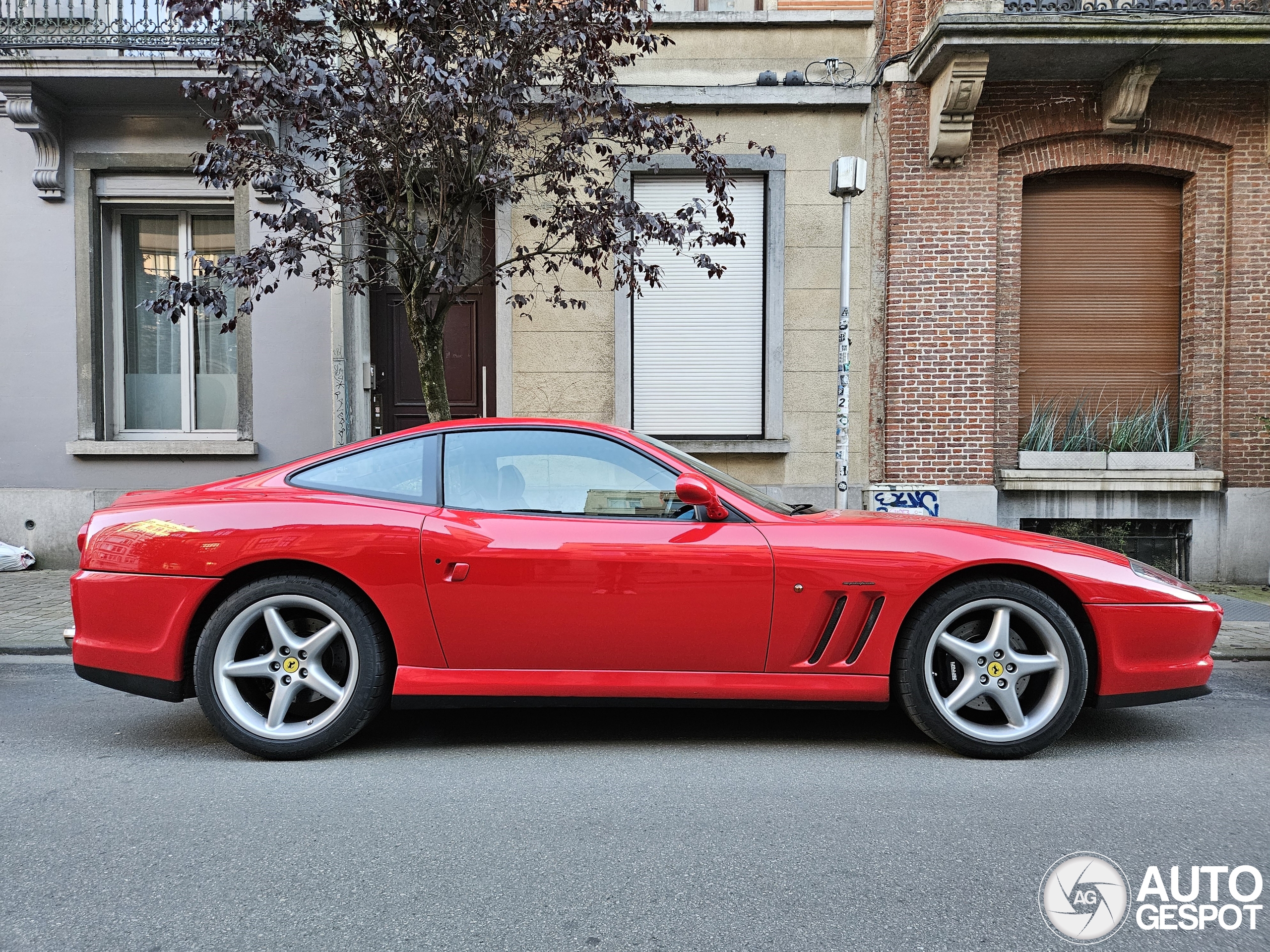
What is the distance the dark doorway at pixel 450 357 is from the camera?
951cm

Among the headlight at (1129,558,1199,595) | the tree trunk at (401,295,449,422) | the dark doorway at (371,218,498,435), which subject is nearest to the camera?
the headlight at (1129,558,1199,595)

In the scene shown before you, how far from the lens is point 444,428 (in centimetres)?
383

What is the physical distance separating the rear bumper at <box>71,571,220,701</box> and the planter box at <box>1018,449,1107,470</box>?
25.7 ft

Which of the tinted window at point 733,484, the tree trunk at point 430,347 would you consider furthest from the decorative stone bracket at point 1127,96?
the tinted window at point 733,484

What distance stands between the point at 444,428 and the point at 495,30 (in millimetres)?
3401

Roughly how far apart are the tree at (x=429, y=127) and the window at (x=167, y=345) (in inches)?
121

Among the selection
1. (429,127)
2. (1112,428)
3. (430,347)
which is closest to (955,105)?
(1112,428)

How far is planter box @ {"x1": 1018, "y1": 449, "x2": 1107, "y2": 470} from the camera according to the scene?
8.86m

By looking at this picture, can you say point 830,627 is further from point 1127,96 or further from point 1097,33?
point 1127,96

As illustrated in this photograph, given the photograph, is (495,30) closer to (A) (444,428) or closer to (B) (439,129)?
(B) (439,129)

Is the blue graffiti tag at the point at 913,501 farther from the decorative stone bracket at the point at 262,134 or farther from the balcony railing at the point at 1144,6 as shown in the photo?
the decorative stone bracket at the point at 262,134

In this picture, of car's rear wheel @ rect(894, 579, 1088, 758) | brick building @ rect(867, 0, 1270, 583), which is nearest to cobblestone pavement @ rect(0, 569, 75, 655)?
car's rear wheel @ rect(894, 579, 1088, 758)

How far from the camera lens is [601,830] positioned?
9.39 feet

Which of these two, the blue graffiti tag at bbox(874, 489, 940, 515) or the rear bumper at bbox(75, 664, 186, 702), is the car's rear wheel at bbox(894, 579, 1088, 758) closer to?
the rear bumper at bbox(75, 664, 186, 702)
